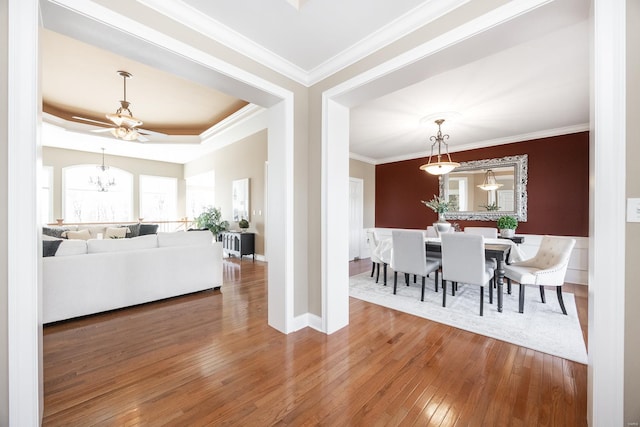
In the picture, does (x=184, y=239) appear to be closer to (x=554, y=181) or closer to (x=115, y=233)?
(x=115, y=233)

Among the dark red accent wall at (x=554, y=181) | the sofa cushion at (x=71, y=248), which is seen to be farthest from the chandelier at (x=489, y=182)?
the sofa cushion at (x=71, y=248)

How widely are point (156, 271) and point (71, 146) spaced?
6626 millimetres

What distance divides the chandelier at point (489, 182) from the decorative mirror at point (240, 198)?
517cm

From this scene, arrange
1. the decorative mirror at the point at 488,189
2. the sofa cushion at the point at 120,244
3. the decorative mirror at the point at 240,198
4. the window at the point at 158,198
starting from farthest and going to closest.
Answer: the window at the point at 158,198, the decorative mirror at the point at 240,198, the decorative mirror at the point at 488,189, the sofa cushion at the point at 120,244

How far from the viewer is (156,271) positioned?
3.16 meters

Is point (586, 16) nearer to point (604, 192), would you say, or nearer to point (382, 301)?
point (604, 192)

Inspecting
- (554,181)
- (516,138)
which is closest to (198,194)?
(516,138)

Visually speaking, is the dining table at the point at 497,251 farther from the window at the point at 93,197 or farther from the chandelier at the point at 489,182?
the window at the point at 93,197

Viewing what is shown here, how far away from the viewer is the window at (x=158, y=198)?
28.3 feet

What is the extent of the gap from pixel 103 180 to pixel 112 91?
5.00 metres

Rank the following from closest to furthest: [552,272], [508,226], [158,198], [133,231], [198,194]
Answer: [552,272] < [508,226] < [133,231] < [158,198] < [198,194]

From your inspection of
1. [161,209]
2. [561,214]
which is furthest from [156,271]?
[161,209]

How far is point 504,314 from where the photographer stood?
2854mm

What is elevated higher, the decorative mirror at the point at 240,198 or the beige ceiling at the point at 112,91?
the beige ceiling at the point at 112,91
